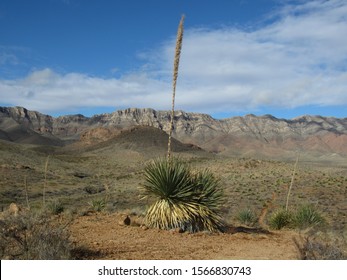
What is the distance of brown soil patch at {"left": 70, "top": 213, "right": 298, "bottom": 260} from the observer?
792 cm

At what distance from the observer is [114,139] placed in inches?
4678

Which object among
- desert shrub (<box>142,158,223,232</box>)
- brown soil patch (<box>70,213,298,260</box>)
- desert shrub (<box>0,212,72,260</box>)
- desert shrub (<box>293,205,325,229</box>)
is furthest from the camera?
desert shrub (<box>293,205,325,229</box>)

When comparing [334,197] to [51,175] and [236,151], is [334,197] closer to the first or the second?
[51,175]

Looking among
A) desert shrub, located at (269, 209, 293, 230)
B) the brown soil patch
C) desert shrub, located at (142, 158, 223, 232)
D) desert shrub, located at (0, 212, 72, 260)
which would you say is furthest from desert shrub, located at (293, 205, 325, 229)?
desert shrub, located at (0, 212, 72, 260)

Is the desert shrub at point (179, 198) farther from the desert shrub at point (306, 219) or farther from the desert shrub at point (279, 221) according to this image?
the desert shrub at point (306, 219)

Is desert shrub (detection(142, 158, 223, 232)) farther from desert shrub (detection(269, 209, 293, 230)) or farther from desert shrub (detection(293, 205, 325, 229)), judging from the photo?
desert shrub (detection(293, 205, 325, 229))

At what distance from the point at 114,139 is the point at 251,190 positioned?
299 ft

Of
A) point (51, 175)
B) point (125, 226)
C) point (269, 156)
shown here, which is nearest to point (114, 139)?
point (51, 175)

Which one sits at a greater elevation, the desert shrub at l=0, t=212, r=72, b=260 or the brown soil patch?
the desert shrub at l=0, t=212, r=72, b=260

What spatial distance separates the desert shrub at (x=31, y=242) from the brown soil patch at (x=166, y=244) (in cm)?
73

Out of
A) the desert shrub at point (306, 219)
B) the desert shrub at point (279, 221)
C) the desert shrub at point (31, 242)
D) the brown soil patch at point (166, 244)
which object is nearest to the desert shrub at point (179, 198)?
the brown soil patch at point (166, 244)

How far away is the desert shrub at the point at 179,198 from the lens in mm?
10320

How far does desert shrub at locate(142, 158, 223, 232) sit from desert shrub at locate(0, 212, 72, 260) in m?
3.44

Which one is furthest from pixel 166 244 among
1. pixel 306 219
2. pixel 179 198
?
pixel 306 219
